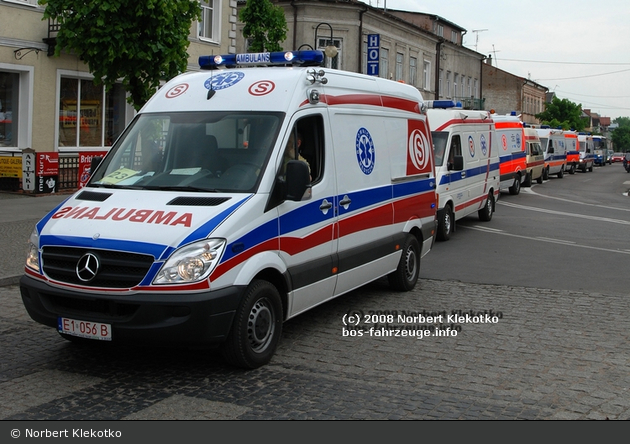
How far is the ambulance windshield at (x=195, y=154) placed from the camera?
6.49m

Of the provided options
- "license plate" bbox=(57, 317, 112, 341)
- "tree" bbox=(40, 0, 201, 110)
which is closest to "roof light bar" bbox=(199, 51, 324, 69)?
"license plate" bbox=(57, 317, 112, 341)

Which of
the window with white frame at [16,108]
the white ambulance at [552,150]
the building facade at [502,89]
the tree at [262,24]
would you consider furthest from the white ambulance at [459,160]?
the building facade at [502,89]

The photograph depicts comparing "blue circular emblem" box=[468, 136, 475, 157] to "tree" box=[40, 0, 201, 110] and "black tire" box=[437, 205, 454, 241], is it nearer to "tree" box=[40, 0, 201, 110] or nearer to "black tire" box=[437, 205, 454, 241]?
"black tire" box=[437, 205, 454, 241]

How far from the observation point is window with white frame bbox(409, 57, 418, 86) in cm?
4700

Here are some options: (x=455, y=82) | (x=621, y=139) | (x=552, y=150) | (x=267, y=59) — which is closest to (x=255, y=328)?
(x=267, y=59)

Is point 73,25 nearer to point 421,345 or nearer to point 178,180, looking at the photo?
point 178,180

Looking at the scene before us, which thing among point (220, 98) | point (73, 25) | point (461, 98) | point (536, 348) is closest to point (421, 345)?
point (536, 348)

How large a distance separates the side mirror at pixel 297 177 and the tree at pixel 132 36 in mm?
10859

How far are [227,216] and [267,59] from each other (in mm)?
2398

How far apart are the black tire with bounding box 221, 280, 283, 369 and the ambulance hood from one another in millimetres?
687

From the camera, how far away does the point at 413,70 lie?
156 ft

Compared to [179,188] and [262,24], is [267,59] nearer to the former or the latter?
[179,188]

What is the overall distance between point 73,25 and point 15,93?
158 inches

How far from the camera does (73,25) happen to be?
17.0 metres
